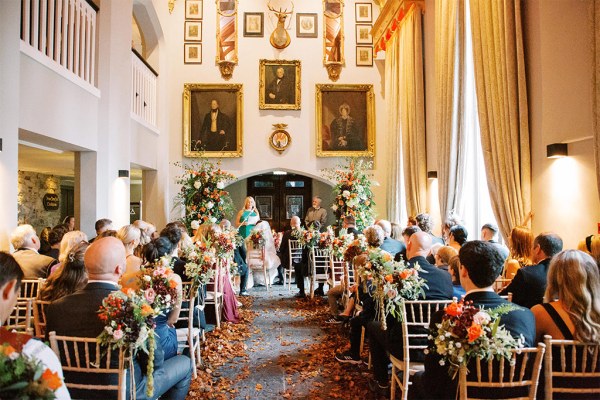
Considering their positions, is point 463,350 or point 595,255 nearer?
point 463,350

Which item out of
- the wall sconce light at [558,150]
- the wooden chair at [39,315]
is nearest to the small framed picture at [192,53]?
the wall sconce light at [558,150]

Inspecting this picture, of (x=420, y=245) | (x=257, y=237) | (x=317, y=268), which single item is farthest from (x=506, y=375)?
(x=257, y=237)

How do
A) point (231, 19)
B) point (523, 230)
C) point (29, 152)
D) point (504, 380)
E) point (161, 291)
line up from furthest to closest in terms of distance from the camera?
point (231, 19), point (29, 152), point (523, 230), point (161, 291), point (504, 380)

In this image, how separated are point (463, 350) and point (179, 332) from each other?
10.8 ft

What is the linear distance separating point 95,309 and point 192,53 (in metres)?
11.3

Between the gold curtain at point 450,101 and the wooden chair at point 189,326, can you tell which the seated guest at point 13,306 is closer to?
the wooden chair at point 189,326

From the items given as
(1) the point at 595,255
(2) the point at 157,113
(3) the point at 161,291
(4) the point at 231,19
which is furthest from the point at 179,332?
(4) the point at 231,19

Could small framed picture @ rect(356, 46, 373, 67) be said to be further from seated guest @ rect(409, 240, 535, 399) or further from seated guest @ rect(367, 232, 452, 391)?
seated guest @ rect(409, 240, 535, 399)

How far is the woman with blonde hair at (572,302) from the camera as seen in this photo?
2.44 meters

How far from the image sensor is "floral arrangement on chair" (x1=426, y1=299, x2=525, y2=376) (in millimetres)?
2229

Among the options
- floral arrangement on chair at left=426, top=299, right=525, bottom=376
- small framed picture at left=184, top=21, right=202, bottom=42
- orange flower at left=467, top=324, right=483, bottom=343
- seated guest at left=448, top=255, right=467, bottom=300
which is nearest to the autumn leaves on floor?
seated guest at left=448, top=255, right=467, bottom=300

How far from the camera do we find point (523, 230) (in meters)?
4.64

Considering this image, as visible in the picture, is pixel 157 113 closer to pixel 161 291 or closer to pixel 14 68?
pixel 14 68

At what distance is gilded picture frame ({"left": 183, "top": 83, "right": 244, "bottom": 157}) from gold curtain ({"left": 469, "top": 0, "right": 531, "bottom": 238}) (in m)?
7.88
